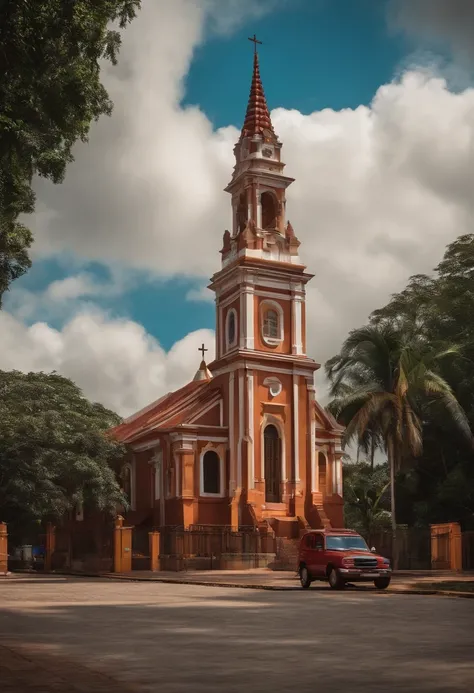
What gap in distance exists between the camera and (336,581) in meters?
24.6

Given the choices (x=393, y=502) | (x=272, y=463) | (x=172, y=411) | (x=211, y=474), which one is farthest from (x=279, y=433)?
(x=393, y=502)

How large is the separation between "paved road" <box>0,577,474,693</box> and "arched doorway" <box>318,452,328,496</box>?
3056 centimetres

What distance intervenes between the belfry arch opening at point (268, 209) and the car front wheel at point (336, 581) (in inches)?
1134

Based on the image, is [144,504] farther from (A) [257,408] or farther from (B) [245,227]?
(B) [245,227]

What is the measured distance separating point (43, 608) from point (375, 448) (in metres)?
30.5

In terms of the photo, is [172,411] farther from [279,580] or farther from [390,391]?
[279,580]

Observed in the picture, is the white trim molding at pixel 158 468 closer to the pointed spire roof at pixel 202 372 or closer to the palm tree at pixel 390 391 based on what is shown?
the pointed spire roof at pixel 202 372

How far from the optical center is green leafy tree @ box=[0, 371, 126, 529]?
138 ft

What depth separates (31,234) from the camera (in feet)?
73.5

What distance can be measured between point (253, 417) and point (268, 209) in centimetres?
1169

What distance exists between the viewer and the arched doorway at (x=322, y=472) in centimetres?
5066

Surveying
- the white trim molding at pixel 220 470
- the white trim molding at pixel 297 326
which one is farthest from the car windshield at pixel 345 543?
the white trim molding at pixel 297 326

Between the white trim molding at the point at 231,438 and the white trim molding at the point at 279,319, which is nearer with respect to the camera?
the white trim molding at the point at 231,438

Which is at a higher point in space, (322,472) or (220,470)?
(220,470)
